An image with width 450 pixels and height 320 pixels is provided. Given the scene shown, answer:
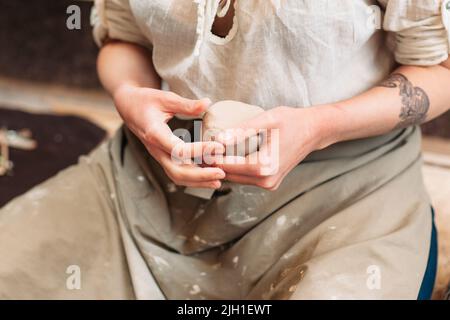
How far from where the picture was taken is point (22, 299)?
32.9 inches

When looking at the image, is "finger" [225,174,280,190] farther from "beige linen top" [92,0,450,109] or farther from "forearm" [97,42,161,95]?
"forearm" [97,42,161,95]

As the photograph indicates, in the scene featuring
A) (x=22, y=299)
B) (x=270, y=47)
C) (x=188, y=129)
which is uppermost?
(x=270, y=47)

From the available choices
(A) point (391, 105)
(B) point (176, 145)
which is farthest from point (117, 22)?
(A) point (391, 105)

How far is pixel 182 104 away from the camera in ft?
2.46

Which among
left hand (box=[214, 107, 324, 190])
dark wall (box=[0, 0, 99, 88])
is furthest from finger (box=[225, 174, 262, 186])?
dark wall (box=[0, 0, 99, 88])

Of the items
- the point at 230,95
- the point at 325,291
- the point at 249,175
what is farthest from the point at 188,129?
the point at 325,291

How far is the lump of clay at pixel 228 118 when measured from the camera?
72cm

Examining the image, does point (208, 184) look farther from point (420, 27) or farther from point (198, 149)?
point (420, 27)

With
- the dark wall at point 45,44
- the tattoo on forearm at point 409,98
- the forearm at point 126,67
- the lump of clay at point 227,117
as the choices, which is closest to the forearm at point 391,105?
the tattoo on forearm at point 409,98

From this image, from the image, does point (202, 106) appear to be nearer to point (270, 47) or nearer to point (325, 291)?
point (270, 47)

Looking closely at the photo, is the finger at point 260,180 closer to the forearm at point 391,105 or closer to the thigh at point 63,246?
the forearm at point 391,105

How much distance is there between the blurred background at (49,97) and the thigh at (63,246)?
66 cm
